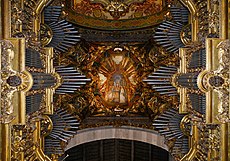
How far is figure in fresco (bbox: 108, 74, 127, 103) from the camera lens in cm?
1425

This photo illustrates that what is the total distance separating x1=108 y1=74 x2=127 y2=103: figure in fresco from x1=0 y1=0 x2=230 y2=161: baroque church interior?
1.5 inches

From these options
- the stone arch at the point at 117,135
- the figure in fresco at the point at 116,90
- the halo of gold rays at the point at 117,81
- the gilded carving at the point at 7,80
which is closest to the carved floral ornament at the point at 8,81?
the gilded carving at the point at 7,80

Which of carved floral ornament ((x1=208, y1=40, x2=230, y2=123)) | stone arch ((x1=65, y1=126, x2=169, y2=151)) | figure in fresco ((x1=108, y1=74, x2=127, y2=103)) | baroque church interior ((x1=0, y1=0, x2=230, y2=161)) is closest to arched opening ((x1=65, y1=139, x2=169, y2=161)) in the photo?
baroque church interior ((x1=0, y1=0, x2=230, y2=161))

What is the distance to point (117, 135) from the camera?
14234mm

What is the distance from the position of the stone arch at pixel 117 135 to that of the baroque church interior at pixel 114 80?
0.13 ft

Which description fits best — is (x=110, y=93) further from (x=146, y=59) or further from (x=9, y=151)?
(x=9, y=151)

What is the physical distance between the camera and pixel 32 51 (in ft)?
29.1

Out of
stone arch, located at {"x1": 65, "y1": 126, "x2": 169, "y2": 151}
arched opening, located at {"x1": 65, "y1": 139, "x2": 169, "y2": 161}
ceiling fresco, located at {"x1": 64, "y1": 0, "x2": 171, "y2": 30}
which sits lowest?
arched opening, located at {"x1": 65, "y1": 139, "x2": 169, "y2": 161}

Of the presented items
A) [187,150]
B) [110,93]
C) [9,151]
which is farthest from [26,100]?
[110,93]

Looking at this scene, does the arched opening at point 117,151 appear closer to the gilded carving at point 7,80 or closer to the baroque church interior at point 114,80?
the baroque church interior at point 114,80

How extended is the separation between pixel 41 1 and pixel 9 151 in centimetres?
374

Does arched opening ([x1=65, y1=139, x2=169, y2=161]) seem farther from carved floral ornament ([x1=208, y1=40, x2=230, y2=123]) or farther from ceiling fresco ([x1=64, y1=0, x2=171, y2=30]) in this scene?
carved floral ornament ([x1=208, y1=40, x2=230, y2=123])

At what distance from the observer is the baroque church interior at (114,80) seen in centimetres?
824

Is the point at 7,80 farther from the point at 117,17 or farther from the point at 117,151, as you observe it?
the point at 117,151
